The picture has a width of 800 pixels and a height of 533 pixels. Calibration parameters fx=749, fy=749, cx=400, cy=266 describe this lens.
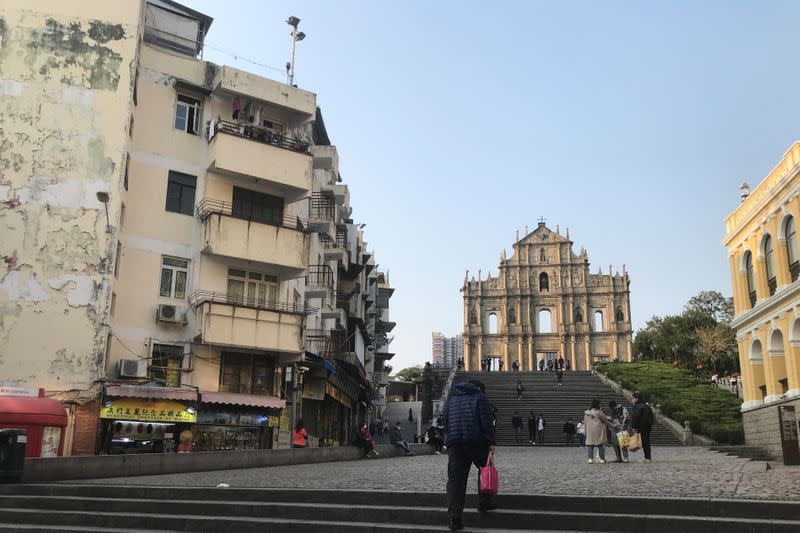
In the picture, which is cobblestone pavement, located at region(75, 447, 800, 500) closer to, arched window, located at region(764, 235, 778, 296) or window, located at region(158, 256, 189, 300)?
window, located at region(158, 256, 189, 300)

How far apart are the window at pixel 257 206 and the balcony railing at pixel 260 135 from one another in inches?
77.1

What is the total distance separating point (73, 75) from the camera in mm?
23844

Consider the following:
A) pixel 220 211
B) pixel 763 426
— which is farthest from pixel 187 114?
pixel 763 426

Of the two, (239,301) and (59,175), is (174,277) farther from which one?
(59,175)

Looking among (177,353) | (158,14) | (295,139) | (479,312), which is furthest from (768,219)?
(479,312)

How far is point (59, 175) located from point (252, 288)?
744 centimetres

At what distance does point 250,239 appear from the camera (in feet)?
85.4

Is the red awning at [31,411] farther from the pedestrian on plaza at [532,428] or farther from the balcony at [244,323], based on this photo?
the pedestrian on plaza at [532,428]

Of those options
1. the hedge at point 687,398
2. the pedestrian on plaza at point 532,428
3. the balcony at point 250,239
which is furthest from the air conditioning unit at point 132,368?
the hedge at point 687,398

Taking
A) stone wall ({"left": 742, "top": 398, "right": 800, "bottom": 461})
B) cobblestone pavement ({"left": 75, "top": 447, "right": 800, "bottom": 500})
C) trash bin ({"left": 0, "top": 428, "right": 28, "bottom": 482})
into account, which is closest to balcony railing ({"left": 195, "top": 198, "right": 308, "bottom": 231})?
cobblestone pavement ({"left": 75, "top": 447, "right": 800, "bottom": 500})

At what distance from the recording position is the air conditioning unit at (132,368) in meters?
22.7

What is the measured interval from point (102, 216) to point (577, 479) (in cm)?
1681

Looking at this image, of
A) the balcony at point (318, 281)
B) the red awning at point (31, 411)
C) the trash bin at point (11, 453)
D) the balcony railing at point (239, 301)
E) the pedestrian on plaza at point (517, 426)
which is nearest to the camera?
the trash bin at point (11, 453)

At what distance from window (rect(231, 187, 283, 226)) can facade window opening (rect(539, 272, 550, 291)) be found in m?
55.8
